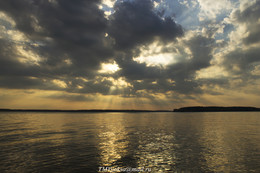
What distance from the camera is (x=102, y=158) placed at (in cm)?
1942

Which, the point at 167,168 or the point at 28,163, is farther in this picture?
the point at 28,163

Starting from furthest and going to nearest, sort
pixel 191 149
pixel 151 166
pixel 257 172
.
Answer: pixel 191 149
pixel 151 166
pixel 257 172

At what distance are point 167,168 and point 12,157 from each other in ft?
61.1

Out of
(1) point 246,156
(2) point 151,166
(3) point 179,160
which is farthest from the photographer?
(1) point 246,156

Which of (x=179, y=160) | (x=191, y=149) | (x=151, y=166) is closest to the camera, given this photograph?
(x=151, y=166)

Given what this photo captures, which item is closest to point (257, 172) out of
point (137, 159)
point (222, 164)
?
point (222, 164)

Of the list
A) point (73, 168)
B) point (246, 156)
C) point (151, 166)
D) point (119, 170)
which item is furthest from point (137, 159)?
point (246, 156)

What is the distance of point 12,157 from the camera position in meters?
19.5

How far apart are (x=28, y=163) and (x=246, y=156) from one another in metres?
26.1

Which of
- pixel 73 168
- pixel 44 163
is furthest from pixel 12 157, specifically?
pixel 73 168

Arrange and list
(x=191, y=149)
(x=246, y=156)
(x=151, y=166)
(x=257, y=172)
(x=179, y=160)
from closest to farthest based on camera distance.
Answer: (x=257, y=172) < (x=151, y=166) < (x=179, y=160) < (x=246, y=156) < (x=191, y=149)

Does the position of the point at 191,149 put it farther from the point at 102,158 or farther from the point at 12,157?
the point at 12,157

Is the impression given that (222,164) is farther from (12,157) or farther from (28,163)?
(12,157)

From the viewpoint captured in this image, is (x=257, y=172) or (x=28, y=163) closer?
(x=257, y=172)
